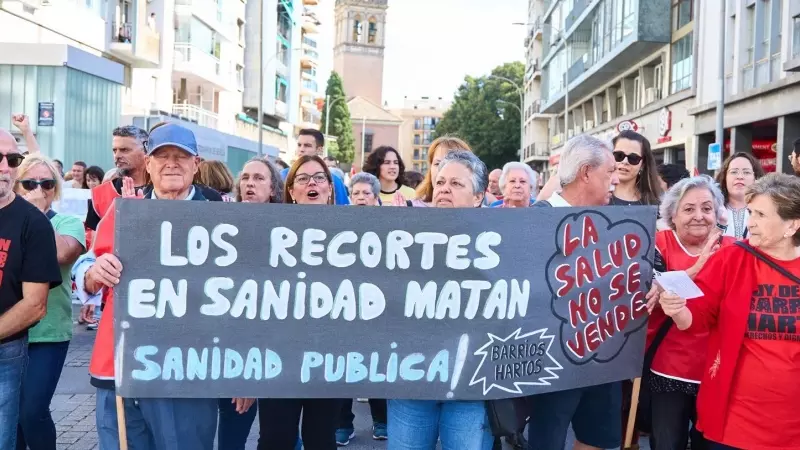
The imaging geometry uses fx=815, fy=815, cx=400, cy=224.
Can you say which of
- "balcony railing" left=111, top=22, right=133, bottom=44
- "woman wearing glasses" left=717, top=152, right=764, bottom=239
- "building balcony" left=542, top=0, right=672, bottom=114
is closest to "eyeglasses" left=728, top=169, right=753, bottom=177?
"woman wearing glasses" left=717, top=152, right=764, bottom=239

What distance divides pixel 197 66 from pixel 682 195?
112ft

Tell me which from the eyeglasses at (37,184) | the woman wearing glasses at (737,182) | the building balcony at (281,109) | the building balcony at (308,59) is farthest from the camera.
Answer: the building balcony at (308,59)

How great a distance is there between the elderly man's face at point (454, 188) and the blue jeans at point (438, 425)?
97 cm

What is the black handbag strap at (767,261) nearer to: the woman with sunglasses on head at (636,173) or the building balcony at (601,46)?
the woman with sunglasses on head at (636,173)

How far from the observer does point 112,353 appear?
11.6 ft

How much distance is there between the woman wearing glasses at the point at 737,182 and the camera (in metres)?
6.14

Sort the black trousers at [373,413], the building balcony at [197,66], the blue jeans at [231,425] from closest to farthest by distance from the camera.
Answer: the blue jeans at [231,425], the black trousers at [373,413], the building balcony at [197,66]

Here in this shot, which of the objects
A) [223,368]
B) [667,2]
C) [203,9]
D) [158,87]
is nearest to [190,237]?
[223,368]

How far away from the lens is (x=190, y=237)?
11.3 feet

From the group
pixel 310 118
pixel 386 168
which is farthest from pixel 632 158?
pixel 310 118

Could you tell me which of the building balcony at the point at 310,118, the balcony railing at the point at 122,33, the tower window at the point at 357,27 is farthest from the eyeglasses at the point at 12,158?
the tower window at the point at 357,27

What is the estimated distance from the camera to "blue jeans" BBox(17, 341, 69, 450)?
14.0 ft

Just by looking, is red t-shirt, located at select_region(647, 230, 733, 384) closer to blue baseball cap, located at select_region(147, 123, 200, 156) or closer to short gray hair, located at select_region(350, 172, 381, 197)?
blue baseball cap, located at select_region(147, 123, 200, 156)

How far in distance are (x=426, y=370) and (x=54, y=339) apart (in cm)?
211
